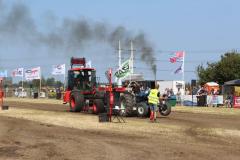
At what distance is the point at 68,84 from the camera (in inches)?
1241

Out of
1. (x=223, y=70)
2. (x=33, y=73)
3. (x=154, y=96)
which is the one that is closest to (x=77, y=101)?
(x=154, y=96)

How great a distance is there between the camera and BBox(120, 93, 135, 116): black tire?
26266mm

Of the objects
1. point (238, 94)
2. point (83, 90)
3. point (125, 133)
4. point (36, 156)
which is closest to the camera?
point (36, 156)

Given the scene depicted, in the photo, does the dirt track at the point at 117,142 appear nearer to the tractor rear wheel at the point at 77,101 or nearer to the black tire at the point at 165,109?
the black tire at the point at 165,109

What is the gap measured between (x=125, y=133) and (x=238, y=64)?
75.1 m

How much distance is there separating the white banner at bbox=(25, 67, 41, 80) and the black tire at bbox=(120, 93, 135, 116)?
157 feet

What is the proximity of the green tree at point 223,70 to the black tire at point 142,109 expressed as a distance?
65963mm

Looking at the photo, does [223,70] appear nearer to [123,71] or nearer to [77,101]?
[123,71]

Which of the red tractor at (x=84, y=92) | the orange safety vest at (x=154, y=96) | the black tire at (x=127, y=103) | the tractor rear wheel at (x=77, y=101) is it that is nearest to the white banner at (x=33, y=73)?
the red tractor at (x=84, y=92)

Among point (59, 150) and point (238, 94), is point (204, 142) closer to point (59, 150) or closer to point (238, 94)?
point (59, 150)

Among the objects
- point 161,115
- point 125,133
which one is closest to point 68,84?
point 161,115

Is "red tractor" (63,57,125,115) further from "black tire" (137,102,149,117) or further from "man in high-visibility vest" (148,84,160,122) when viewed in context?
"man in high-visibility vest" (148,84,160,122)

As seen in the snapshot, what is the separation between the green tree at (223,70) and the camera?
297 feet

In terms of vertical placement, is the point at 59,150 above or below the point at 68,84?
below
